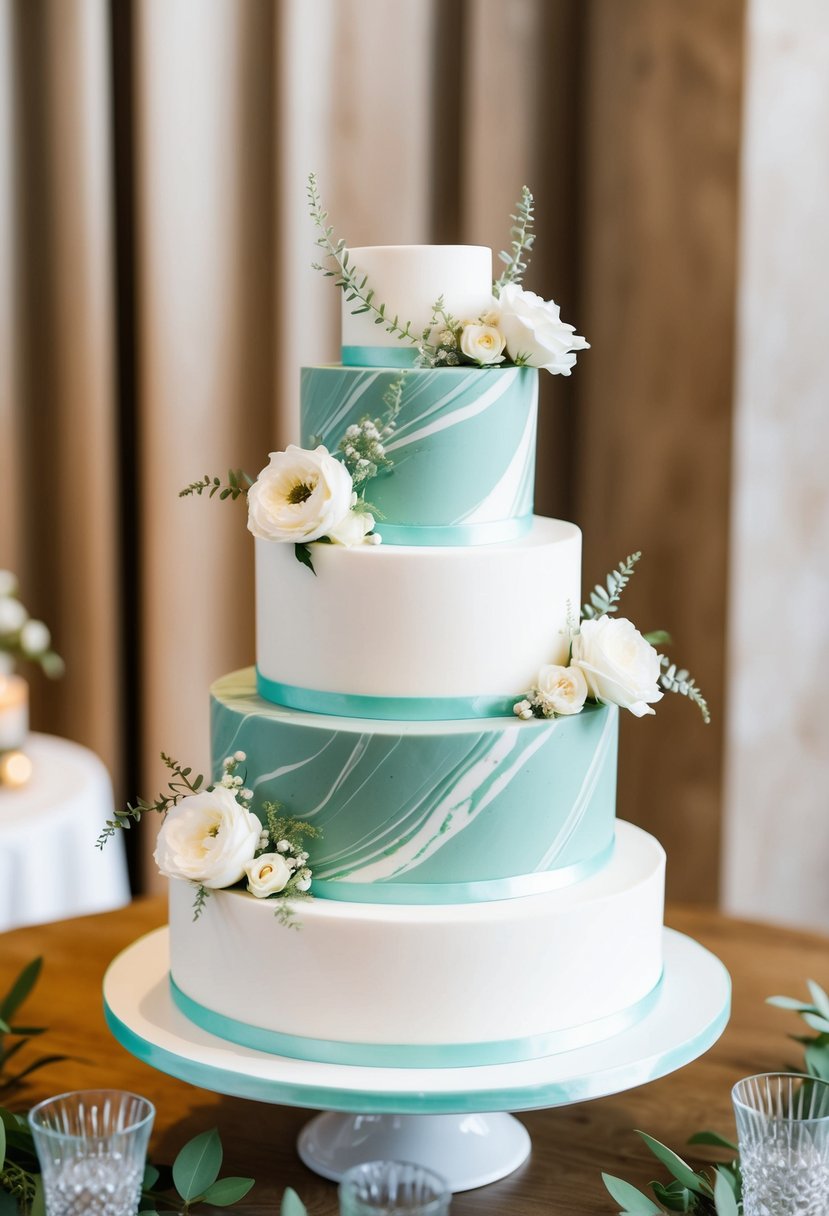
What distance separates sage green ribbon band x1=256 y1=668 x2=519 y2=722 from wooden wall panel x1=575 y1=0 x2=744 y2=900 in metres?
1.65

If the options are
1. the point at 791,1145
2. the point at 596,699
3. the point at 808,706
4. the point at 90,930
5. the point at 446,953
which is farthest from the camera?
the point at 808,706

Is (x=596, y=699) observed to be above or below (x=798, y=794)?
above

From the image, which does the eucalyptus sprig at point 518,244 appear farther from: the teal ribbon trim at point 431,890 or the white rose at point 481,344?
the teal ribbon trim at point 431,890

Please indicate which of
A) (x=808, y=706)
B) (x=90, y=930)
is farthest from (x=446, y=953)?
(x=808, y=706)

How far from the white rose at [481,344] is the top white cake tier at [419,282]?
4 centimetres

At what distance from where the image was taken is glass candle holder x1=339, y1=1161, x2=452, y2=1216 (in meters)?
0.93

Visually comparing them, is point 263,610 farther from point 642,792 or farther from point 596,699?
point 642,792

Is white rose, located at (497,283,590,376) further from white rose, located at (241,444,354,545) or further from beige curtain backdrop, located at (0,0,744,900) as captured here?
beige curtain backdrop, located at (0,0,744,900)

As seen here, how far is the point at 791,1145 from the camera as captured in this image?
108 centimetres

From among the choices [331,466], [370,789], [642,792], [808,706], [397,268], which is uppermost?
[397,268]

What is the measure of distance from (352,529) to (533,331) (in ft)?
0.81

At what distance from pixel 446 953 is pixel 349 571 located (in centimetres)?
34

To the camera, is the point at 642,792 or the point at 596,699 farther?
the point at 642,792

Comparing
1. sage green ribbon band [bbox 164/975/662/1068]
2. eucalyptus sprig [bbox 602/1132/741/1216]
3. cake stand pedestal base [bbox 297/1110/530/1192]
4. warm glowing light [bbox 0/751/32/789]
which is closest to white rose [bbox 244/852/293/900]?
sage green ribbon band [bbox 164/975/662/1068]
